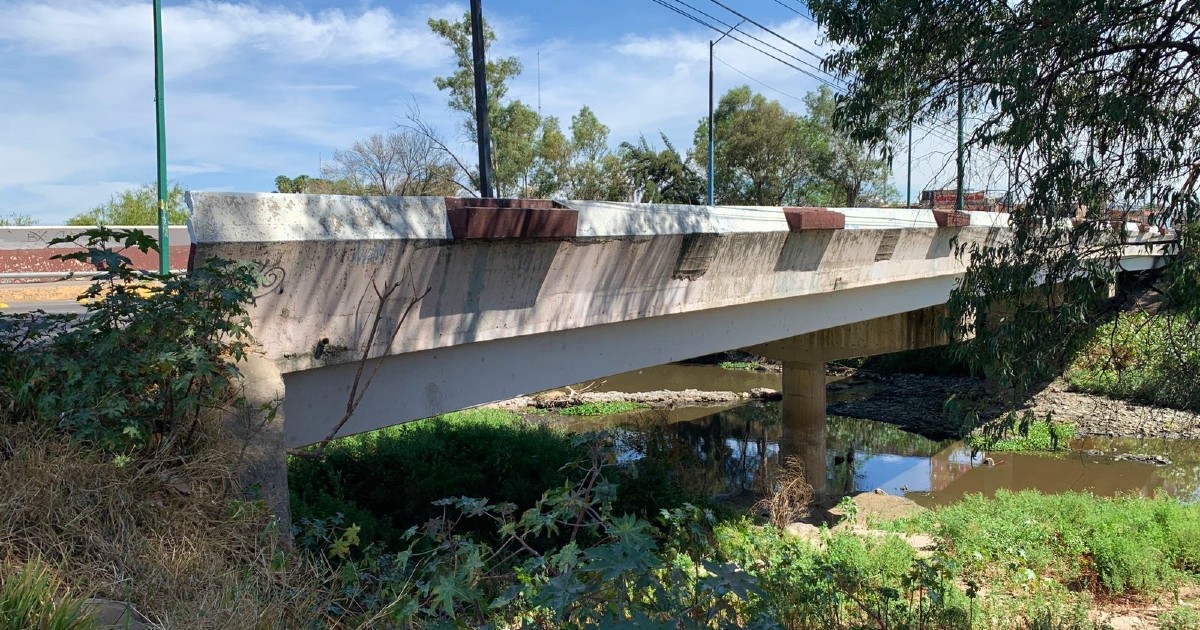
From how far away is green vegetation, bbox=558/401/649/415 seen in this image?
2350cm

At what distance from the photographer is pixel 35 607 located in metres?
2.99

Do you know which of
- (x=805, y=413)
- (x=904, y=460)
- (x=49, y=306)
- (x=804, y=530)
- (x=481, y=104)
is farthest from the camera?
(x=904, y=460)

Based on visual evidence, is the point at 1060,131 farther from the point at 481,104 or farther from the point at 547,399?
the point at 547,399

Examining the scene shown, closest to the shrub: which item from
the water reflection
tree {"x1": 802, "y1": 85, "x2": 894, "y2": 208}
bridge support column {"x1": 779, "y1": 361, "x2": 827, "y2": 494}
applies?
the water reflection

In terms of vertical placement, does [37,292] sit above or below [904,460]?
above

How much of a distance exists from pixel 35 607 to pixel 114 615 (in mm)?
289

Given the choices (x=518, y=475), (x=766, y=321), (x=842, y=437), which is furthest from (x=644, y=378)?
(x=766, y=321)

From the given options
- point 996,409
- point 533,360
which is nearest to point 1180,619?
point 533,360

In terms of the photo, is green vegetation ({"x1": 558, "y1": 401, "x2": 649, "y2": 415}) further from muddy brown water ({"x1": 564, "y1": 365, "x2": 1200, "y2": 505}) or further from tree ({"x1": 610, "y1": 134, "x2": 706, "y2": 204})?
tree ({"x1": 610, "y1": 134, "x2": 706, "y2": 204})

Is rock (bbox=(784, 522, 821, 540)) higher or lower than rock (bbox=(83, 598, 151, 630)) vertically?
lower

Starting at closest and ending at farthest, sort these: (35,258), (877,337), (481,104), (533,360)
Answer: (533,360), (481,104), (35,258), (877,337)

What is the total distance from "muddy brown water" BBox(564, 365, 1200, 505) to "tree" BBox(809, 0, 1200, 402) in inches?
417

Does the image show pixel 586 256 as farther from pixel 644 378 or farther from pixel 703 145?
pixel 703 145

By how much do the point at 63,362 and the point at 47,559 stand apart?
104 centimetres
